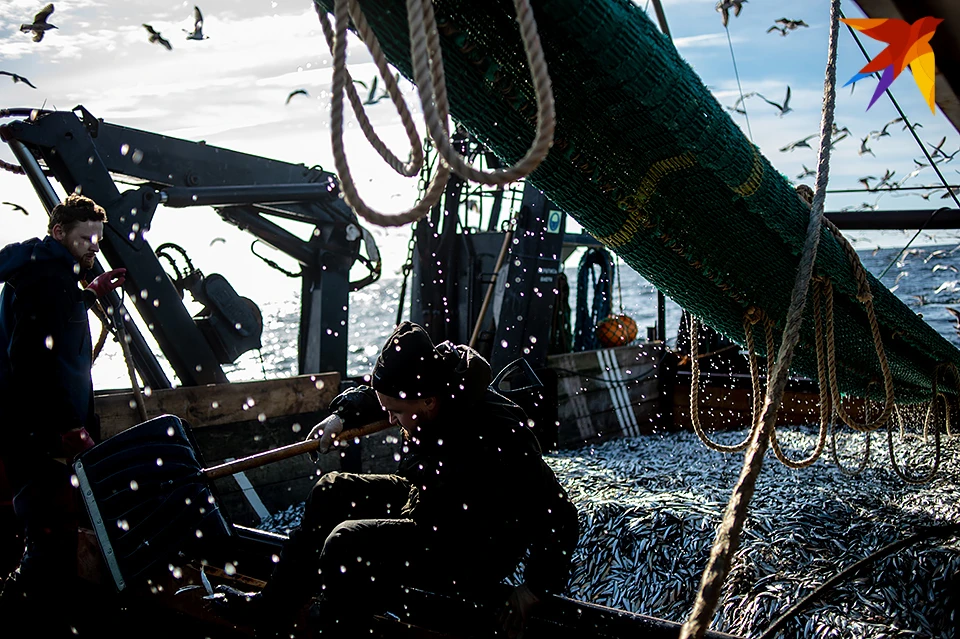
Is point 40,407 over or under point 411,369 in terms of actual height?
under

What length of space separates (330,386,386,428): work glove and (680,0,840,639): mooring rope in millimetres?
1935

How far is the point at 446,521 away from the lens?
254cm

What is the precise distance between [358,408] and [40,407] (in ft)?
5.45

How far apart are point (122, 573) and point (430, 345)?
2142mm

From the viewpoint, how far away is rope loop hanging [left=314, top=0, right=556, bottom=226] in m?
1.09

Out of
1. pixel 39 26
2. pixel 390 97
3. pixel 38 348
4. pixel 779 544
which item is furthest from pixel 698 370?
pixel 39 26

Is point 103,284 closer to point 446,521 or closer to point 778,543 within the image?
point 446,521

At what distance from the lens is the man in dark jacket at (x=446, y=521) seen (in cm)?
240

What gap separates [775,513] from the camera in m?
4.83

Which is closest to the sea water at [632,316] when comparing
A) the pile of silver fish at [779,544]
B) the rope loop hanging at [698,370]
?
Answer: the pile of silver fish at [779,544]

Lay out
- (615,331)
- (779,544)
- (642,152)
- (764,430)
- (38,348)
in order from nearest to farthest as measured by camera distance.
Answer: (764,430) → (642,152) → (38,348) → (779,544) → (615,331)

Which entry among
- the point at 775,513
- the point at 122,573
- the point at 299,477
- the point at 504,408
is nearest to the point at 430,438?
the point at 504,408

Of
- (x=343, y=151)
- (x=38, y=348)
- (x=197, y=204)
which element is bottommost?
(x=38, y=348)

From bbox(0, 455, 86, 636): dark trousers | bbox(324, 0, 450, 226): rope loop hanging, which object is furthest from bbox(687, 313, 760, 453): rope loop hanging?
bbox(0, 455, 86, 636): dark trousers
